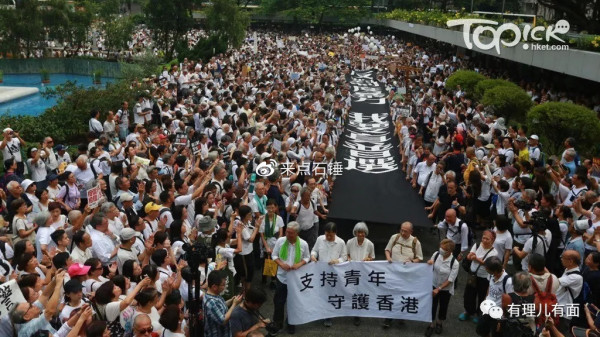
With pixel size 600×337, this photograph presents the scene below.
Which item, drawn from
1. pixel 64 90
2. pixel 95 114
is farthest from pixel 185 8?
pixel 95 114

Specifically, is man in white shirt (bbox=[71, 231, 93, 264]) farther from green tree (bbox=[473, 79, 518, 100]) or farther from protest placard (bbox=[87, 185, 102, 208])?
green tree (bbox=[473, 79, 518, 100])

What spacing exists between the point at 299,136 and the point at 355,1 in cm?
4867

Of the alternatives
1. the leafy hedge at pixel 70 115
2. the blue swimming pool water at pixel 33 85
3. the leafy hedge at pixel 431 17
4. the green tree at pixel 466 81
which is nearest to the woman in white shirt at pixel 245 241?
the leafy hedge at pixel 70 115

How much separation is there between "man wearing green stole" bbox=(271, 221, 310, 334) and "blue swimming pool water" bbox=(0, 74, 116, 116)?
2006 cm

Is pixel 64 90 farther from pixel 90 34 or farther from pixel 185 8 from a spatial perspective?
pixel 90 34

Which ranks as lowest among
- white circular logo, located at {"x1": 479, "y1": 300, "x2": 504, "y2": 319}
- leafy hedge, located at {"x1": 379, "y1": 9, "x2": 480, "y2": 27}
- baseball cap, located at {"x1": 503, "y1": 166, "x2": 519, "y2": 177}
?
white circular logo, located at {"x1": 479, "y1": 300, "x2": 504, "y2": 319}

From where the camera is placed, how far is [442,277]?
238 inches

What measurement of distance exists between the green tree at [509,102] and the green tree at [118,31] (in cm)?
2572

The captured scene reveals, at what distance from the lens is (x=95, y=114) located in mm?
11242

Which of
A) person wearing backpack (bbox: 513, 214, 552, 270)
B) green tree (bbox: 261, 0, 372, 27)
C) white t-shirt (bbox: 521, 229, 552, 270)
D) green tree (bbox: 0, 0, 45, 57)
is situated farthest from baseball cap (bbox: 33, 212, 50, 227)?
green tree (bbox: 261, 0, 372, 27)

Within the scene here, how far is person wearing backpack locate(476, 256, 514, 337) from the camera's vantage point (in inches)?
207

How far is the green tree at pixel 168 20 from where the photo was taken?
2816cm

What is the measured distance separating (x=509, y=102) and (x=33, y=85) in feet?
86.7

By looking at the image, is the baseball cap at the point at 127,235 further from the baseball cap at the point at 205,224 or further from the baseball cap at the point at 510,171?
the baseball cap at the point at 510,171
